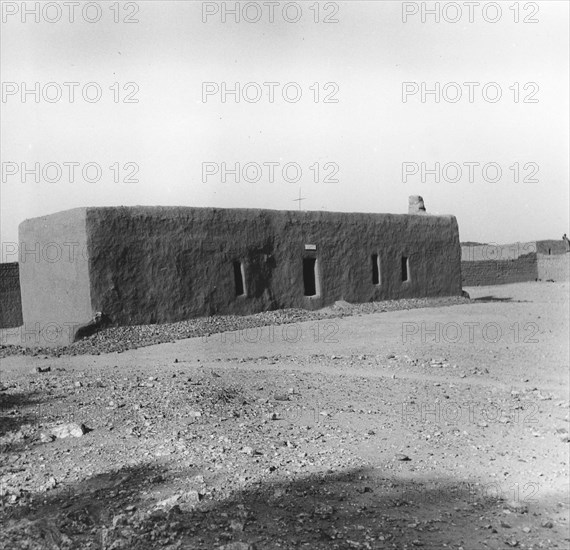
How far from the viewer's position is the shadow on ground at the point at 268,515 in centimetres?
338

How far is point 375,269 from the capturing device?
1778cm

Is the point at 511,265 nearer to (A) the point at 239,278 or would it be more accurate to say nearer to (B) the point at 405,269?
(B) the point at 405,269

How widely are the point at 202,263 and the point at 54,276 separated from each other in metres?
3.20

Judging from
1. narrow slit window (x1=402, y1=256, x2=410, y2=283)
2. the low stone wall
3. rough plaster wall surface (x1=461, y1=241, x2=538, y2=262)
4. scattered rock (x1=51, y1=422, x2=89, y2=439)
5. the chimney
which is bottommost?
the low stone wall

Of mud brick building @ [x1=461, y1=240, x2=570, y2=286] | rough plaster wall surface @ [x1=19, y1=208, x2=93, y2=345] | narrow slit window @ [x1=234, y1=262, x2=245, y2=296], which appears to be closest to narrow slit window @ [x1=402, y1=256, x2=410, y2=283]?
narrow slit window @ [x1=234, y1=262, x2=245, y2=296]

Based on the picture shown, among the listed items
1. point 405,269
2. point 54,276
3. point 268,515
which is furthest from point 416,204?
point 268,515

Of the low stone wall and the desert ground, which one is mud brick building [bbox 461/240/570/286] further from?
the desert ground

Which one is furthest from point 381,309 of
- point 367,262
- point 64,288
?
point 64,288

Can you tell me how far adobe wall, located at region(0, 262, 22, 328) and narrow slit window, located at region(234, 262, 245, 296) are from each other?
775 centimetres

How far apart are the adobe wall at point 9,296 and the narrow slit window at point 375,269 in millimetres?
10397

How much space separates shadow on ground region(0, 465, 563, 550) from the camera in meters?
3.38

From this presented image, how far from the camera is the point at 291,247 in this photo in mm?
15961

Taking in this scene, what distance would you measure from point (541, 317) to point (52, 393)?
30.0ft

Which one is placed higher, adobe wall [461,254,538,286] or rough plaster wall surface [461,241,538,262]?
rough plaster wall surface [461,241,538,262]
